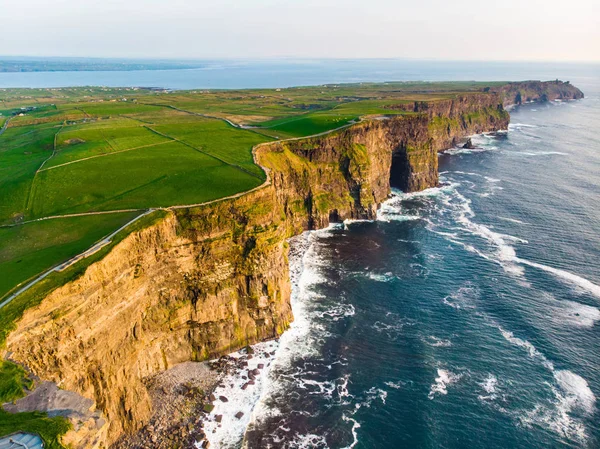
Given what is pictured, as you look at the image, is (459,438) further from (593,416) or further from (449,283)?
(449,283)

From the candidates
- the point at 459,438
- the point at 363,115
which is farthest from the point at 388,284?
the point at 363,115

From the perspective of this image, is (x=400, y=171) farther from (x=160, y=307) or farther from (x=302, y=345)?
(x=160, y=307)

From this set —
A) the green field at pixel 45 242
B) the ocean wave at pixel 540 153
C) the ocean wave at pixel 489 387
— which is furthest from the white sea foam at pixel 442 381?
the ocean wave at pixel 540 153

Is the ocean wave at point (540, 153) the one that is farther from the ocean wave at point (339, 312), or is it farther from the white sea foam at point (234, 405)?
the white sea foam at point (234, 405)

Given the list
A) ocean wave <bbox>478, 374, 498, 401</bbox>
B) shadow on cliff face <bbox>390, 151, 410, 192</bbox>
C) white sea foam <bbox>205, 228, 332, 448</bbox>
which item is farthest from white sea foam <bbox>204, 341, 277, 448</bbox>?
shadow on cliff face <bbox>390, 151, 410, 192</bbox>

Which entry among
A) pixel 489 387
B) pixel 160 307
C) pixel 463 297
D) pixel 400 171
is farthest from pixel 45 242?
pixel 400 171
